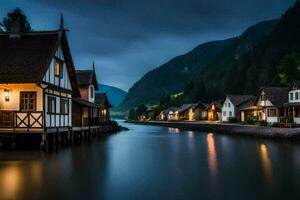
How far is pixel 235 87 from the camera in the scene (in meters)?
168

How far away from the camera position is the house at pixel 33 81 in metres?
28.7

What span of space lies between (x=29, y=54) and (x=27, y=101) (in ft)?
14.0

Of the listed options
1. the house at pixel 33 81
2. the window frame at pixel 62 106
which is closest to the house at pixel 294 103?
the window frame at pixel 62 106

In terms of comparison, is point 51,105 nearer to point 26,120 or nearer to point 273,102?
point 26,120

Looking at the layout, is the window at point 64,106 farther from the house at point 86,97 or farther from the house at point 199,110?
the house at point 199,110

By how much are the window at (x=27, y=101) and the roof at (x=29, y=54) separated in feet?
5.99

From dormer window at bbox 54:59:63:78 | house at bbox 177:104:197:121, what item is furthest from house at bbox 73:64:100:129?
house at bbox 177:104:197:121

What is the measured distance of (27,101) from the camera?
29.5 meters

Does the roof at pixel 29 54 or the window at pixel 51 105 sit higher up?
the roof at pixel 29 54

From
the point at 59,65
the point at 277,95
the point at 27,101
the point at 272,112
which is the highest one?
the point at 59,65

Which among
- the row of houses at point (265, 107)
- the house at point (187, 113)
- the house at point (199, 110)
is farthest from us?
the house at point (187, 113)

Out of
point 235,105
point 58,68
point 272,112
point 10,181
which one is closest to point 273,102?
point 272,112

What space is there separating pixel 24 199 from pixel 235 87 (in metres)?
162

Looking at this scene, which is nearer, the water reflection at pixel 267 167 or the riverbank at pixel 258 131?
the water reflection at pixel 267 167
